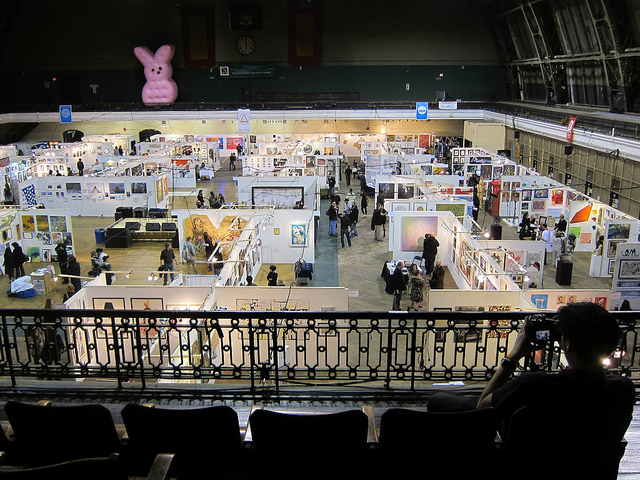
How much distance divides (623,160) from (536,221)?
3728mm

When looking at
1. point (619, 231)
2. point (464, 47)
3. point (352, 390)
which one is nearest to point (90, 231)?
point (619, 231)

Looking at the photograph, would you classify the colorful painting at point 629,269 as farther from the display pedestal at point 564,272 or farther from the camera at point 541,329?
the camera at point 541,329

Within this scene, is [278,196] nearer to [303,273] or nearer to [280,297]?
[303,273]

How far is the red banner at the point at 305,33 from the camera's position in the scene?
3719 cm

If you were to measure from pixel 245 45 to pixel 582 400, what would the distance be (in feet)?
129

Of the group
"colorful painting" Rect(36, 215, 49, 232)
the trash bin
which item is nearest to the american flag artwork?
the trash bin

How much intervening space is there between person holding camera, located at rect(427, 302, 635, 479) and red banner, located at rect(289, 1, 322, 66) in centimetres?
3808

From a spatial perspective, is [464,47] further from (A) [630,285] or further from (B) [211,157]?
(A) [630,285]

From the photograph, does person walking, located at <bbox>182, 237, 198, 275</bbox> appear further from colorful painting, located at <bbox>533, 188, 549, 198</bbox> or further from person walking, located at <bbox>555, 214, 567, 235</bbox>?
colorful painting, located at <bbox>533, 188, 549, 198</bbox>

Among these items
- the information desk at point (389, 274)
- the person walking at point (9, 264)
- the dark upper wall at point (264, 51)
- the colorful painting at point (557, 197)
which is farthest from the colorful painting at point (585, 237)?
the dark upper wall at point (264, 51)

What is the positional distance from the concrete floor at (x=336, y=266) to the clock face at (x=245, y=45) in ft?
70.6

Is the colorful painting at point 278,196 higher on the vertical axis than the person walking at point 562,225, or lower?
higher

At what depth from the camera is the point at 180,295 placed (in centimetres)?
950

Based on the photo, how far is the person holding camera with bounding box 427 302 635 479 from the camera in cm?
232
